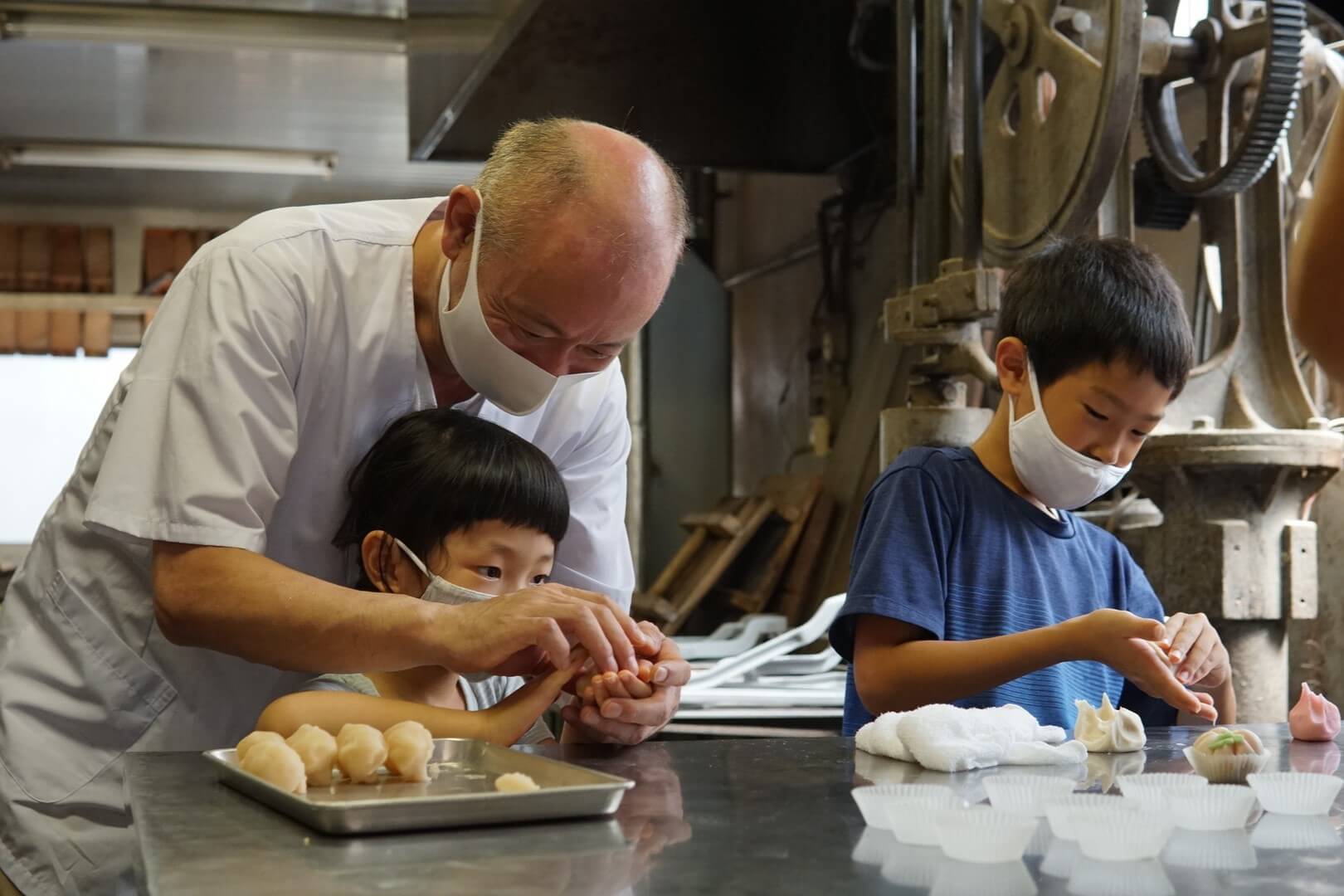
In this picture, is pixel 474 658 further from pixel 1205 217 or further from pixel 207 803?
pixel 1205 217

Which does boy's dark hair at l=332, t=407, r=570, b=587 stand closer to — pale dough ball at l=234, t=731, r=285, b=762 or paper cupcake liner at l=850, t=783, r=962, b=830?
pale dough ball at l=234, t=731, r=285, b=762

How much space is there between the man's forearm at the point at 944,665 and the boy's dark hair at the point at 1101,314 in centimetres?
39

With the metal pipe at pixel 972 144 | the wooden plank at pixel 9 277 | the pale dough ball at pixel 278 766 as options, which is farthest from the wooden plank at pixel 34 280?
the pale dough ball at pixel 278 766

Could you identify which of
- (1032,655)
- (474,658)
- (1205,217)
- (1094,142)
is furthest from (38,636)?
(1205,217)

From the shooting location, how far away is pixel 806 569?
498 cm

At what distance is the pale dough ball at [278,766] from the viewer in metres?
0.98

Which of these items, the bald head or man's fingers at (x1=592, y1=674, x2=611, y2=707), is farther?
the bald head

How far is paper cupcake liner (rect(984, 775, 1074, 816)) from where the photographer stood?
97cm

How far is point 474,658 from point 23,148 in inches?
297

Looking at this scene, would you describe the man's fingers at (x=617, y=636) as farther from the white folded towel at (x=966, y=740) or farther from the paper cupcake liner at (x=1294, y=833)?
the paper cupcake liner at (x=1294, y=833)

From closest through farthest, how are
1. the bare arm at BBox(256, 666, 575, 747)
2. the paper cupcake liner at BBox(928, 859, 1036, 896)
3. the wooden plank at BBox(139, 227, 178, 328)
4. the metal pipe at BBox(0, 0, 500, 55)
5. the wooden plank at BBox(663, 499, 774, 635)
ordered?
the paper cupcake liner at BBox(928, 859, 1036, 896)
the bare arm at BBox(256, 666, 575, 747)
the wooden plank at BBox(663, 499, 774, 635)
the metal pipe at BBox(0, 0, 500, 55)
the wooden plank at BBox(139, 227, 178, 328)

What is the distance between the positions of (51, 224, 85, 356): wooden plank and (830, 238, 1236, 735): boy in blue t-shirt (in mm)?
7944

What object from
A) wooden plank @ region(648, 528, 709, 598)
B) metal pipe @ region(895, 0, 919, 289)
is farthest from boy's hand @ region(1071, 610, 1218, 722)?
wooden plank @ region(648, 528, 709, 598)

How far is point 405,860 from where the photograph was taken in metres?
0.83
